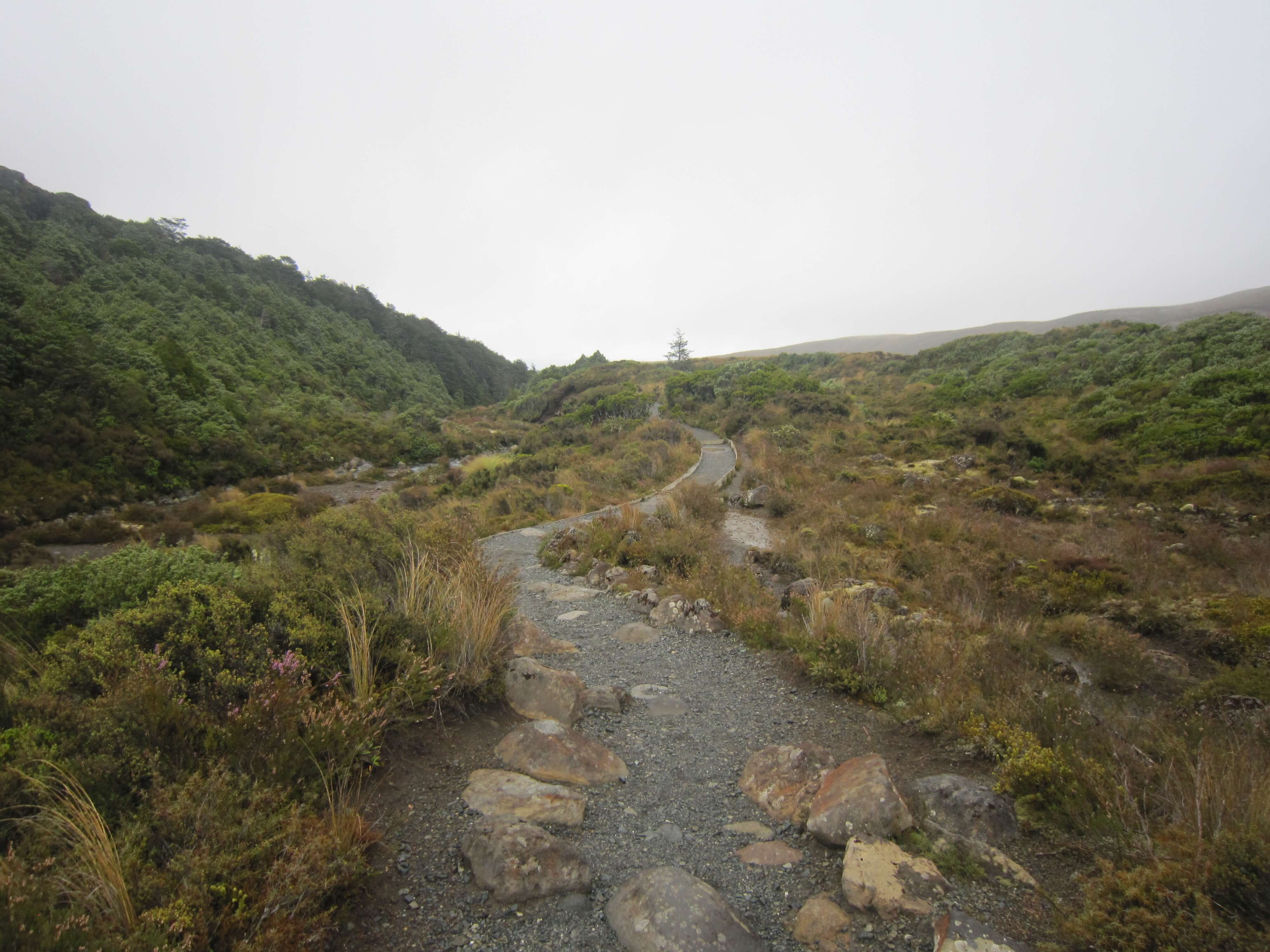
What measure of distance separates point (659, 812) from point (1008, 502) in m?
12.4

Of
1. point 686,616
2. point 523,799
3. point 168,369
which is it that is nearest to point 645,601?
point 686,616

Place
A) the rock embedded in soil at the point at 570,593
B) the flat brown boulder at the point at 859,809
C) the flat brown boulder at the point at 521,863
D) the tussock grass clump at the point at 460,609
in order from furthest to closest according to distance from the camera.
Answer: the rock embedded in soil at the point at 570,593 → the tussock grass clump at the point at 460,609 → the flat brown boulder at the point at 859,809 → the flat brown boulder at the point at 521,863

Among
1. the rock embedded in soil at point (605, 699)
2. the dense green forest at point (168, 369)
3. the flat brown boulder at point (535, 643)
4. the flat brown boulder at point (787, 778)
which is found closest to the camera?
the flat brown boulder at point (787, 778)

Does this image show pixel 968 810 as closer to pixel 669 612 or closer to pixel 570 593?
pixel 669 612

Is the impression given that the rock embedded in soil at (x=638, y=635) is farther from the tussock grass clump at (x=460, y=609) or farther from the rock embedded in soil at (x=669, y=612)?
the tussock grass clump at (x=460, y=609)

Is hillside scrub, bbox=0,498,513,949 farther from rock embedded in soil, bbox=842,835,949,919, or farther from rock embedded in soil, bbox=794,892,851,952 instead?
rock embedded in soil, bbox=842,835,949,919

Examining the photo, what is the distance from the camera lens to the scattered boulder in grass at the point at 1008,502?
11711mm

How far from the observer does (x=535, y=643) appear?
555cm

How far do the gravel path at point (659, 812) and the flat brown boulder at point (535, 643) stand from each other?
132 mm

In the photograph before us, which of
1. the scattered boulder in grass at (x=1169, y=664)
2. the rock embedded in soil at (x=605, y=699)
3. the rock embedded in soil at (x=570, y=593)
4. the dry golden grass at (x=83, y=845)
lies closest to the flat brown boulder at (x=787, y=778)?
the rock embedded in soil at (x=605, y=699)

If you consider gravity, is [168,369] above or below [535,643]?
above

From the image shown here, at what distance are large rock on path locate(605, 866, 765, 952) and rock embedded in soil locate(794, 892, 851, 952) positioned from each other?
0.69ft

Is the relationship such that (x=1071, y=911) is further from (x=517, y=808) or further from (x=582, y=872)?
(x=517, y=808)

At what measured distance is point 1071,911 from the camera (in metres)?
2.07
